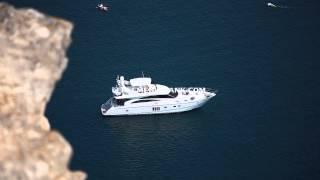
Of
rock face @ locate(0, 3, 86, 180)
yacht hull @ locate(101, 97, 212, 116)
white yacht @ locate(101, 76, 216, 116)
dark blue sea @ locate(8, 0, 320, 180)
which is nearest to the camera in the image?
rock face @ locate(0, 3, 86, 180)

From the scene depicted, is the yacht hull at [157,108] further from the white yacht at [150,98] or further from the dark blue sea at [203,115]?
the dark blue sea at [203,115]

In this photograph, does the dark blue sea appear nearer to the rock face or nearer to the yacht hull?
the yacht hull

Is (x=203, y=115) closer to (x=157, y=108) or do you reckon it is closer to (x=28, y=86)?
(x=157, y=108)

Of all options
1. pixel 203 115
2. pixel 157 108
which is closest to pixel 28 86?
pixel 203 115

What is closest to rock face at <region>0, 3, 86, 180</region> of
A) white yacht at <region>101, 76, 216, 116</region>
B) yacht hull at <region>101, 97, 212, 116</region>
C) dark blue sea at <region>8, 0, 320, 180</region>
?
dark blue sea at <region>8, 0, 320, 180</region>

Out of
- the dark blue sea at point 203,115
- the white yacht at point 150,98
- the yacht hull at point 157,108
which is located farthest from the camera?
the yacht hull at point 157,108

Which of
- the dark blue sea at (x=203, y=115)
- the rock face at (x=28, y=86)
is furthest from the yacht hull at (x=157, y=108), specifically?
the rock face at (x=28, y=86)

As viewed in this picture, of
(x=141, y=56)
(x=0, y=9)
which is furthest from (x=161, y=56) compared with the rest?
(x=0, y=9)
